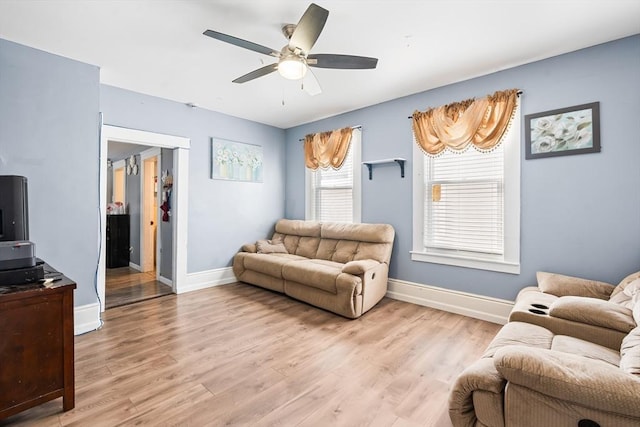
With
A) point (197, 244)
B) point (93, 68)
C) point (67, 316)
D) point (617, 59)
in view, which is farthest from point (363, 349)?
point (93, 68)

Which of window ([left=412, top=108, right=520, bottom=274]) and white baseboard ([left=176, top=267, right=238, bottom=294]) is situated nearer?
window ([left=412, top=108, right=520, bottom=274])

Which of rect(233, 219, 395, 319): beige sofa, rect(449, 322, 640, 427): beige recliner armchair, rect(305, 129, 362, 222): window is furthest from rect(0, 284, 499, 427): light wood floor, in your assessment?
rect(305, 129, 362, 222): window

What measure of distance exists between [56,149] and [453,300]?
4.38 meters

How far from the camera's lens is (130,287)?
4.45 meters

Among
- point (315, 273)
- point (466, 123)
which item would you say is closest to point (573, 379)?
point (315, 273)

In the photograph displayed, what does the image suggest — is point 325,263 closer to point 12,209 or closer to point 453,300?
point 453,300

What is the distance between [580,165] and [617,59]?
2.99ft

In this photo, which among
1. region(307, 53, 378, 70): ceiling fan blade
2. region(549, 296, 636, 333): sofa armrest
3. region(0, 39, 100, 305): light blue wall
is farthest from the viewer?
region(0, 39, 100, 305): light blue wall

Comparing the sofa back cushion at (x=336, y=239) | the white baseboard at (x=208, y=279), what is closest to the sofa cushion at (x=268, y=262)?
the sofa back cushion at (x=336, y=239)

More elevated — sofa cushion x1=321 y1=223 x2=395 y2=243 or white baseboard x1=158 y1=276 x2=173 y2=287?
sofa cushion x1=321 y1=223 x2=395 y2=243

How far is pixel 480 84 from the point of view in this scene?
3.28 metres

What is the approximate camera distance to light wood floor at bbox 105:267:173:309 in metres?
3.85

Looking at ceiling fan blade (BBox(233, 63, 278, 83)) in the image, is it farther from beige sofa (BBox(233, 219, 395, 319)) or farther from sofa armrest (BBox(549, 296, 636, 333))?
sofa armrest (BBox(549, 296, 636, 333))

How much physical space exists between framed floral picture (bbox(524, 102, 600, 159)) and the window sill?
3.65 feet
